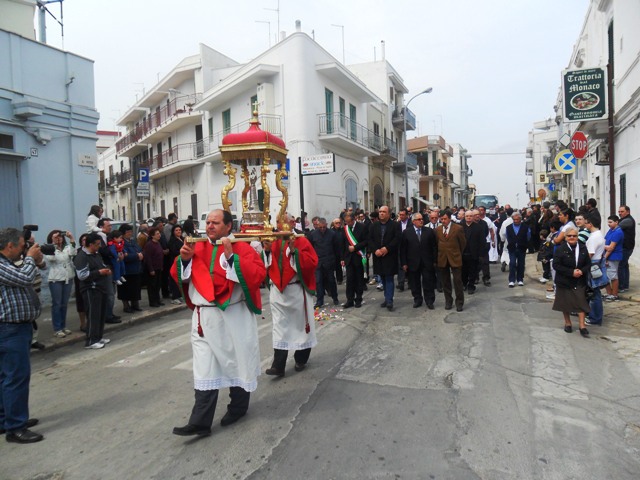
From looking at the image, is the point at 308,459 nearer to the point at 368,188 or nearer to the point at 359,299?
the point at 359,299

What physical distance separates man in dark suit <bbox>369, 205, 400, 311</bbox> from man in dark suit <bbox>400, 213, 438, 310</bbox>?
0.25 m

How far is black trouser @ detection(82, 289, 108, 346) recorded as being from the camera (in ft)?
22.9

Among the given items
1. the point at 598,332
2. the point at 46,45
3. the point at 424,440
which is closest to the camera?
the point at 424,440

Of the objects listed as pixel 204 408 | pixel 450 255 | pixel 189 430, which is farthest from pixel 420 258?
pixel 189 430

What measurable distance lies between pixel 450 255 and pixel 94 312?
5.80m

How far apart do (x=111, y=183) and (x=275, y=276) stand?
140 ft

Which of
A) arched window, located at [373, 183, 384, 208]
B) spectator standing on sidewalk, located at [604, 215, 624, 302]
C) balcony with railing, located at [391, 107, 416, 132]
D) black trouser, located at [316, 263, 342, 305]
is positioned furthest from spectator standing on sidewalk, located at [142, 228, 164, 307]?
balcony with railing, located at [391, 107, 416, 132]

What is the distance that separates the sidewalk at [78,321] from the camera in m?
7.36

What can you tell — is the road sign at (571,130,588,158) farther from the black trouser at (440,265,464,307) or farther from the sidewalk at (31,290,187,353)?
A: the sidewalk at (31,290,187,353)

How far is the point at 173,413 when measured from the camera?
14.6 ft

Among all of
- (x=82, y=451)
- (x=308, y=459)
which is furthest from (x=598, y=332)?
(x=82, y=451)

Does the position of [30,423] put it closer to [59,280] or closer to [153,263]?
[59,280]

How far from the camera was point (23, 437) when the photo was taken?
13.4ft

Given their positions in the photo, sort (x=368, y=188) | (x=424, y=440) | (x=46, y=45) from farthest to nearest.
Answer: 1. (x=368, y=188)
2. (x=46, y=45)
3. (x=424, y=440)
